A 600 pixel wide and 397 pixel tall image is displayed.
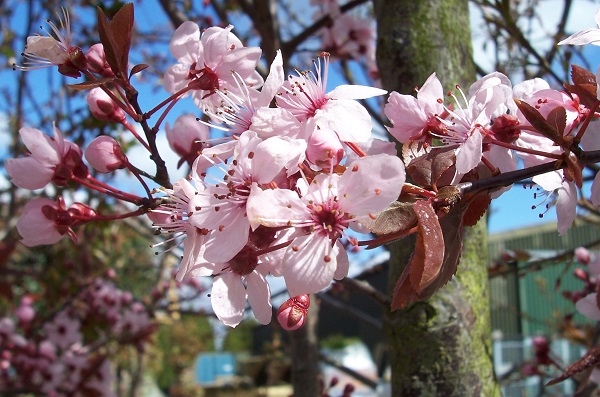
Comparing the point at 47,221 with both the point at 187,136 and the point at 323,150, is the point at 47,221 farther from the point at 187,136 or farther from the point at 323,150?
the point at 323,150

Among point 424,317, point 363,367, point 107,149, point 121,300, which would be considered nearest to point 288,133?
point 107,149

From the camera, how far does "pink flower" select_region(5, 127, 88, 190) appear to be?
3.15ft

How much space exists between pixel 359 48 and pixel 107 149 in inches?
60.4

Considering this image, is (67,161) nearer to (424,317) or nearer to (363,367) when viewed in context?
(424,317)

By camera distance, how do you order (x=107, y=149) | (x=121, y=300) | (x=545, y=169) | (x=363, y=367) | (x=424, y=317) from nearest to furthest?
1. (x=545, y=169)
2. (x=107, y=149)
3. (x=424, y=317)
4. (x=121, y=300)
5. (x=363, y=367)

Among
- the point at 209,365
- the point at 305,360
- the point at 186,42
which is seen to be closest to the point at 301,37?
the point at 186,42

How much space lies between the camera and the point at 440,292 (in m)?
1.17

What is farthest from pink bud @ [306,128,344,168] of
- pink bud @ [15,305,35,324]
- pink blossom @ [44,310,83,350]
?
pink bud @ [15,305,35,324]

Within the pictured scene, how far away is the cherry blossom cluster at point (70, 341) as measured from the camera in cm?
325

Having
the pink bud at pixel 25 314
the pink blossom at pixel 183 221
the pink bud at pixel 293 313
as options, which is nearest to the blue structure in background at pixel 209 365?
the pink bud at pixel 25 314

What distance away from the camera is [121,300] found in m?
4.00

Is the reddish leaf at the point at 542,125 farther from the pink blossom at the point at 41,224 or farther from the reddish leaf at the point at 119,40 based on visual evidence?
the pink blossom at the point at 41,224

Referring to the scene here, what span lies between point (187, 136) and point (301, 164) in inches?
14.4

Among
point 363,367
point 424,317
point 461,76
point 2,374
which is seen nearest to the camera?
point 424,317
